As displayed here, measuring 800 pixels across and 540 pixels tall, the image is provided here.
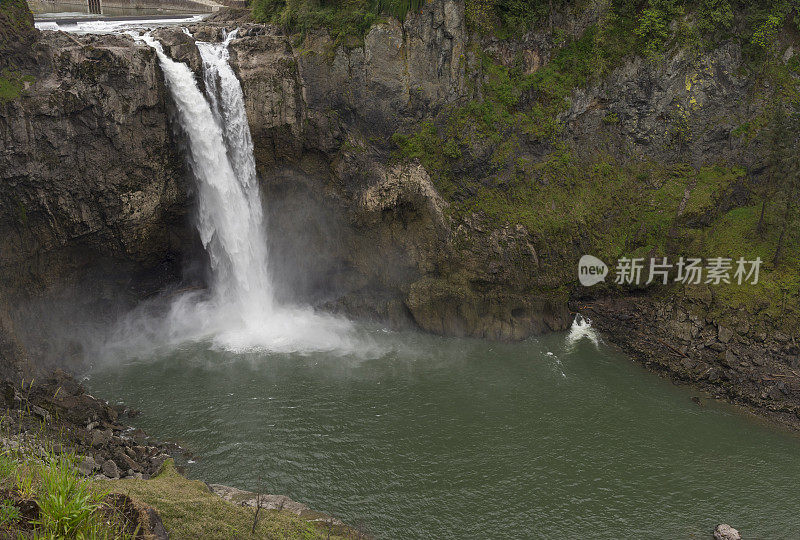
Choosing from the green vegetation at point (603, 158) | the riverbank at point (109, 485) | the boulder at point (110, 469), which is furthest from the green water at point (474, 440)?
the green vegetation at point (603, 158)

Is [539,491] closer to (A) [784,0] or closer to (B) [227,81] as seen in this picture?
(B) [227,81]

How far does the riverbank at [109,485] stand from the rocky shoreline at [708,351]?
18.5 metres

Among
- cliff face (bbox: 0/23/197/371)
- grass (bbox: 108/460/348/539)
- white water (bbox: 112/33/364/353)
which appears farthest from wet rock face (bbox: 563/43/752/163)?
grass (bbox: 108/460/348/539)

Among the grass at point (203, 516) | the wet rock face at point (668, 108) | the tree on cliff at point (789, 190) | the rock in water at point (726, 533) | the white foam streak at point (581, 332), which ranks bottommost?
the rock in water at point (726, 533)

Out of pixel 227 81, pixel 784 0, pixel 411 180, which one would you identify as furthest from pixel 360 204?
pixel 784 0

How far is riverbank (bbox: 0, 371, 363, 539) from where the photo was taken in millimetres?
8859

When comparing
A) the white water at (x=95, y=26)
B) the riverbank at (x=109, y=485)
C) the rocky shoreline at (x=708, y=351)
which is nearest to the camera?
the riverbank at (x=109, y=485)

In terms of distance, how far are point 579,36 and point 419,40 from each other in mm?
9874

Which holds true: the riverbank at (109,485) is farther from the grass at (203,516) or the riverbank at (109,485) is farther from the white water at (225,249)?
the white water at (225,249)

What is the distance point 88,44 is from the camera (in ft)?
79.7

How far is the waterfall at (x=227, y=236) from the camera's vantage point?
1093 inches

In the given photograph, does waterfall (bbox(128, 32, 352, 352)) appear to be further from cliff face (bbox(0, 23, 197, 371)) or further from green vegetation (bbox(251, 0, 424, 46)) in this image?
green vegetation (bbox(251, 0, 424, 46))

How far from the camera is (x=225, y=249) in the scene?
3056 cm

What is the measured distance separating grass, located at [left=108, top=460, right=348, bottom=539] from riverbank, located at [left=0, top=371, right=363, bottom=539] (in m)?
0.03
